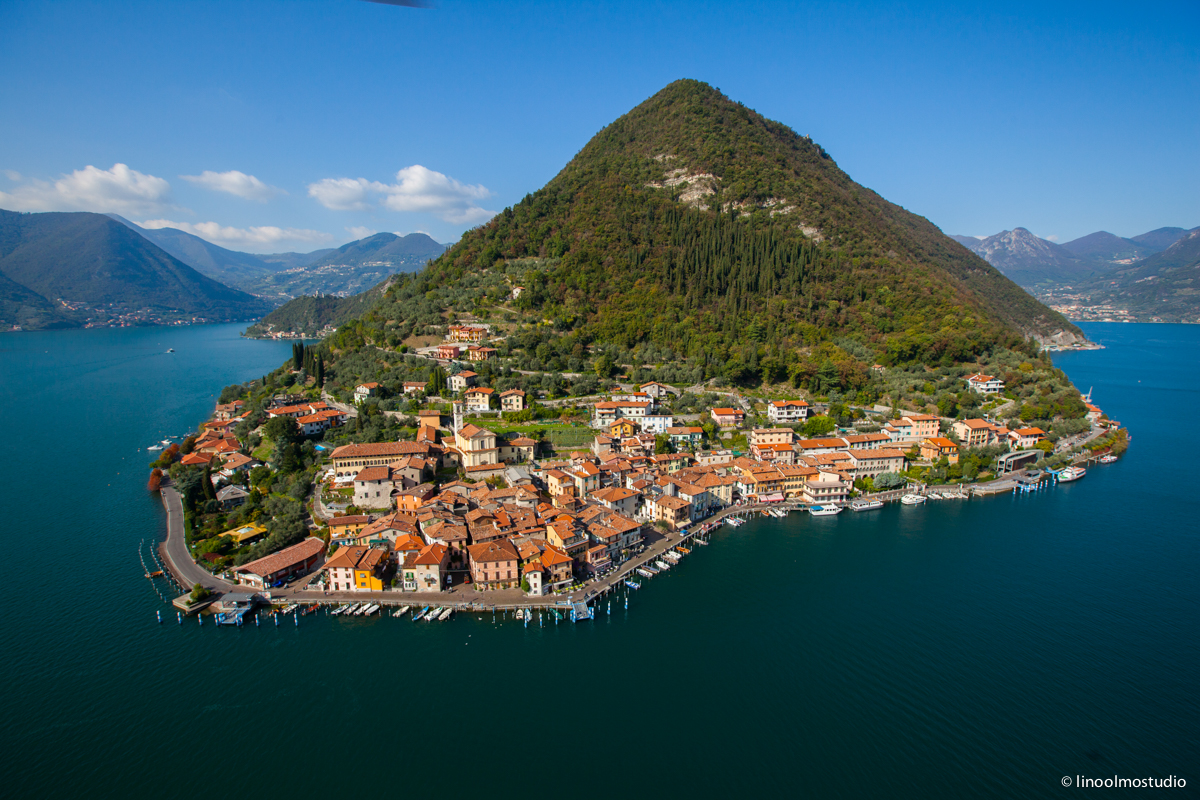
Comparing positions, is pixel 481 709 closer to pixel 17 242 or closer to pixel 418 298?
pixel 418 298

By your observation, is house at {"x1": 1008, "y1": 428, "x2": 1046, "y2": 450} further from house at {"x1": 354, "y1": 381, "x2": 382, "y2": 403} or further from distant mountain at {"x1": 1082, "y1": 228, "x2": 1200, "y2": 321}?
distant mountain at {"x1": 1082, "y1": 228, "x2": 1200, "y2": 321}

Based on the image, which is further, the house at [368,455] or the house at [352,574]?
the house at [368,455]

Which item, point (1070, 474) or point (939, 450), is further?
point (1070, 474)

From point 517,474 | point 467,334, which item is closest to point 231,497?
point 517,474

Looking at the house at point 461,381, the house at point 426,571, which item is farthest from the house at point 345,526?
the house at point 461,381

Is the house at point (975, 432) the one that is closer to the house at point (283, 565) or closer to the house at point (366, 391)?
the house at point (283, 565)

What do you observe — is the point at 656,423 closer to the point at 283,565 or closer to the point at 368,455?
the point at 368,455
